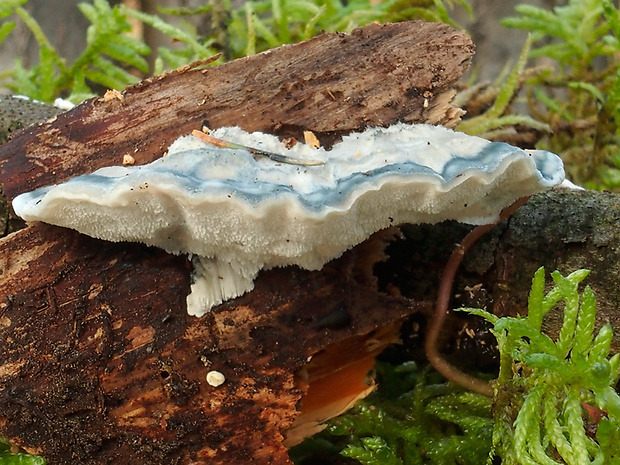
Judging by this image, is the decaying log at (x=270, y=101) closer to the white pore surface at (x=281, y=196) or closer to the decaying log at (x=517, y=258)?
the white pore surface at (x=281, y=196)

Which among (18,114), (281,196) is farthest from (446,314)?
(18,114)

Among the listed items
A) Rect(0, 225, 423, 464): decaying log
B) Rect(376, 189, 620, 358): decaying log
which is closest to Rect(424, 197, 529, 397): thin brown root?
Rect(376, 189, 620, 358): decaying log

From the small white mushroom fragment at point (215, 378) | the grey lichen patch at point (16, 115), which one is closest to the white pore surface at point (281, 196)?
the small white mushroom fragment at point (215, 378)

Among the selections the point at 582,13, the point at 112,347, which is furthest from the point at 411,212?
the point at 582,13

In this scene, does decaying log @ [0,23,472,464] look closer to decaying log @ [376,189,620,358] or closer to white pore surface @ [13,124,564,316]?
white pore surface @ [13,124,564,316]

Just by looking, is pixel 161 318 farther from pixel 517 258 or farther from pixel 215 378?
pixel 517 258
